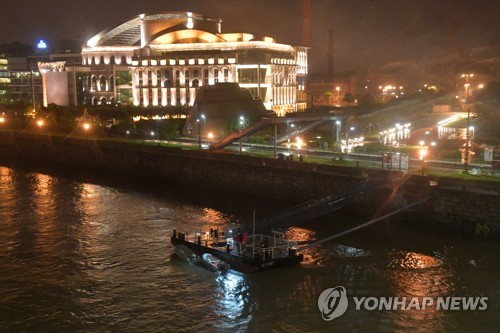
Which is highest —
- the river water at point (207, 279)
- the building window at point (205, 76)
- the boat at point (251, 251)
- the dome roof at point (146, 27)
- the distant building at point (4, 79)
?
the dome roof at point (146, 27)

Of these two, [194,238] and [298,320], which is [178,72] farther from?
[298,320]

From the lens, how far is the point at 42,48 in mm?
126375

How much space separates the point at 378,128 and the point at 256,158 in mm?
23235

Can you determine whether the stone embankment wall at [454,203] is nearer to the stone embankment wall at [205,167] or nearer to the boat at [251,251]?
the stone embankment wall at [205,167]

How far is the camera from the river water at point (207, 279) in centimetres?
1495

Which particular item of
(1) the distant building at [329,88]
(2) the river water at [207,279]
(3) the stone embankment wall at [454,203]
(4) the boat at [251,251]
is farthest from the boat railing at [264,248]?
(1) the distant building at [329,88]

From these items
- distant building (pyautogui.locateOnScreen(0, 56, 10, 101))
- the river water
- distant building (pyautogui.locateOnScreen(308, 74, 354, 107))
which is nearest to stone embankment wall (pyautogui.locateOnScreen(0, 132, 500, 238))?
the river water

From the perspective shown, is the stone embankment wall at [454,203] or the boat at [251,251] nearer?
the boat at [251,251]

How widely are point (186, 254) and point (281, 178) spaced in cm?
1059

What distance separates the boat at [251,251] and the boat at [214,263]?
15 cm

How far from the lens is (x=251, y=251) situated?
1861 cm

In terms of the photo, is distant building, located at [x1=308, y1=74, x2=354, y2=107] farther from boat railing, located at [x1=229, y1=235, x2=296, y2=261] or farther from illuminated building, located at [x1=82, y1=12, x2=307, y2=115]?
boat railing, located at [x1=229, y1=235, x2=296, y2=261]

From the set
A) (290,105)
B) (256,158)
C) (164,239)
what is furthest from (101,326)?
(290,105)

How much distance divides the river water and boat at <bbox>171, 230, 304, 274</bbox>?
304mm
